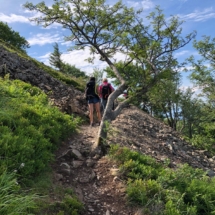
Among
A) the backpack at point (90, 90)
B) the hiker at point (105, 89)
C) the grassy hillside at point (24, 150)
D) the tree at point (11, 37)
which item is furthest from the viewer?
the tree at point (11, 37)

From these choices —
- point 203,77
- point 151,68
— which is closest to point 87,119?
point 151,68

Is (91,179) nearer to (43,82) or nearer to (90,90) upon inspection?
(90,90)

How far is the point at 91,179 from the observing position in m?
5.44

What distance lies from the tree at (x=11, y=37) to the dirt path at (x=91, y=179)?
47.2 meters

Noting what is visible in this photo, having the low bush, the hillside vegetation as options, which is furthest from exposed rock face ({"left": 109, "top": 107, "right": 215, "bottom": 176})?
the low bush

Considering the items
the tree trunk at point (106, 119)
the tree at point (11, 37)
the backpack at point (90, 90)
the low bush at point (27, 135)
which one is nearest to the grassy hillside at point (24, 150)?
the low bush at point (27, 135)

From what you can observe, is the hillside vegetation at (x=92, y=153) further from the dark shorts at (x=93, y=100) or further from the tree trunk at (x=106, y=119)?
the dark shorts at (x=93, y=100)

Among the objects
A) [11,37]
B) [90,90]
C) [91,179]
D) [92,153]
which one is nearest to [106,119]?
[92,153]

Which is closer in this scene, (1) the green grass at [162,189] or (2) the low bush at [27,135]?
(2) the low bush at [27,135]

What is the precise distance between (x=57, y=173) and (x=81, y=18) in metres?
5.63

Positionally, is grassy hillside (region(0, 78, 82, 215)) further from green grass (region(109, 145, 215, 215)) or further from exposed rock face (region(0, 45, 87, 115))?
exposed rock face (region(0, 45, 87, 115))

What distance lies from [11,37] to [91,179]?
168 feet

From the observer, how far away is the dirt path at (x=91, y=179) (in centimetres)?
461

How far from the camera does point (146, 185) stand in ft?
16.5
